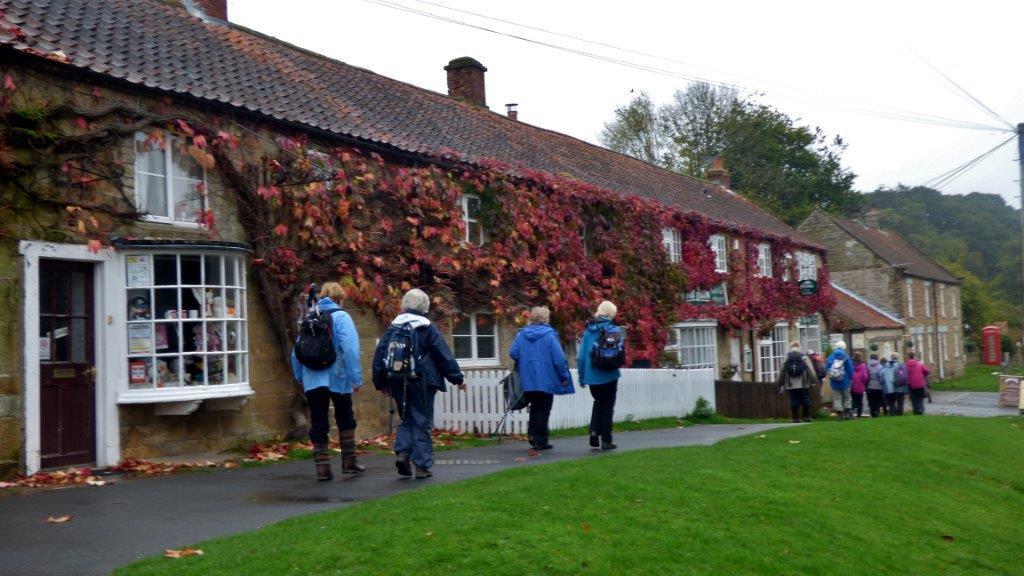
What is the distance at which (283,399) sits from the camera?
14117 millimetres

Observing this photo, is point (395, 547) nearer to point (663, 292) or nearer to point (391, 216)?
point (391, 216)

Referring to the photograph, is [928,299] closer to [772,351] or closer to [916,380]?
[772,351]

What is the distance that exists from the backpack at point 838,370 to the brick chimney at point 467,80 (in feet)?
37.1

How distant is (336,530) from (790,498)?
3.77m

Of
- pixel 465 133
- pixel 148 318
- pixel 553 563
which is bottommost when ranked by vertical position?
pixel 553 563

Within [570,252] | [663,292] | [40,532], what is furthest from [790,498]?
[663,292]

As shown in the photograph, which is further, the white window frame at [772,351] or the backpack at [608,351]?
the white window frame at [772,351]

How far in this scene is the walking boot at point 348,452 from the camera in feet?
33.7

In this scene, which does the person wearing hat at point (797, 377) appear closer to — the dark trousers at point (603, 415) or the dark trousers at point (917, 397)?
the dark trousers at point (917, 397)

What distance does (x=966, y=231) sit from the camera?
298 ft

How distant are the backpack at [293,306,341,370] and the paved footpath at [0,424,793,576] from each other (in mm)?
1209

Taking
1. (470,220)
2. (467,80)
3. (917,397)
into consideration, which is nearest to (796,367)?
(917,397)

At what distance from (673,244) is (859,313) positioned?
66.1 ft

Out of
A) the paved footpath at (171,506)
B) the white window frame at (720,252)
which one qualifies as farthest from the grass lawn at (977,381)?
the paved footpath at (171,506)
